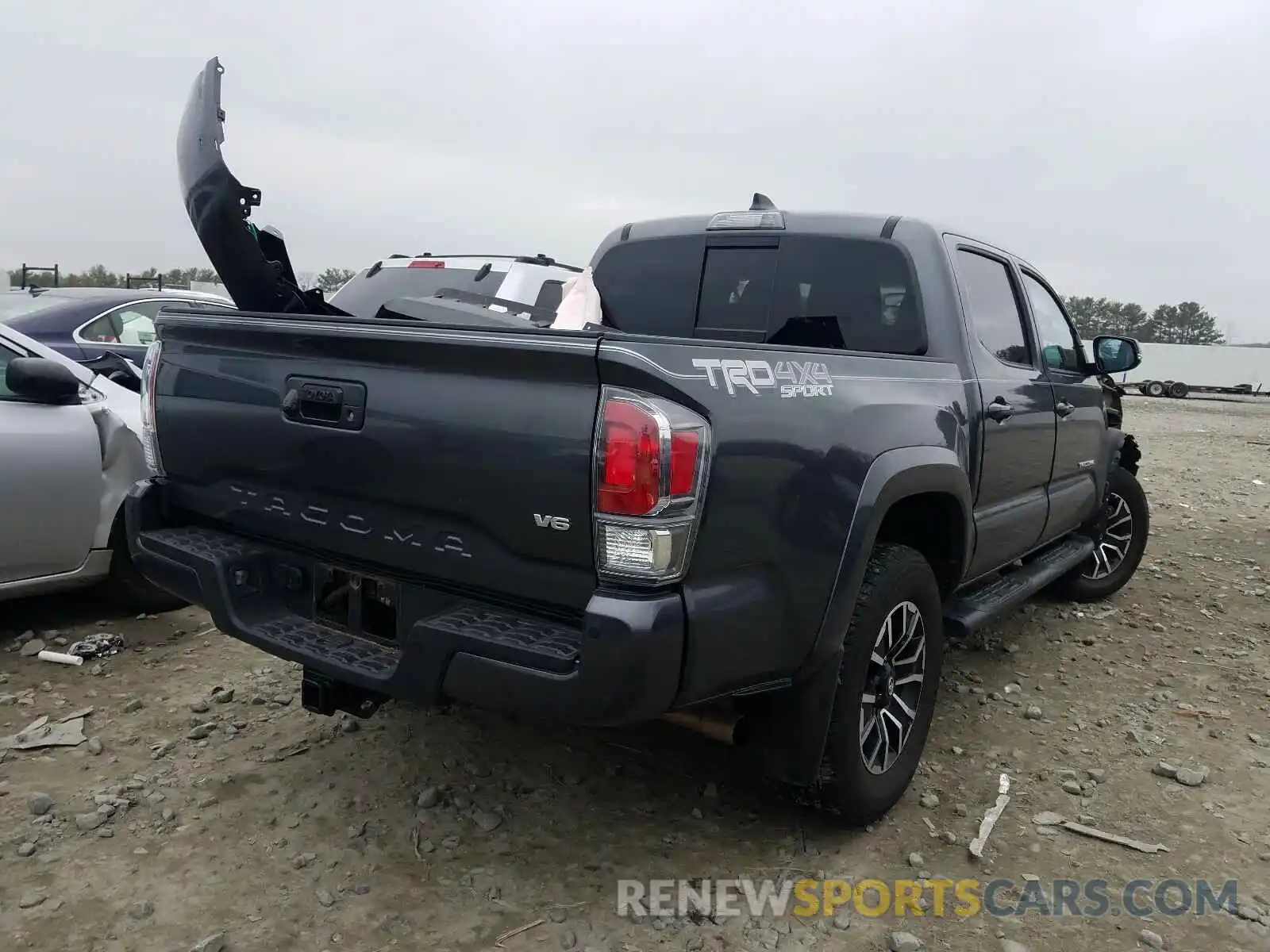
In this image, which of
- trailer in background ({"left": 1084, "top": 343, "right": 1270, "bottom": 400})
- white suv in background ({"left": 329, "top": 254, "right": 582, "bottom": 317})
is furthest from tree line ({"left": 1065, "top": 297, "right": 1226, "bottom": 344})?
white suv in background ({"left": 329, "top": 254, "right": 582, "bottom": 317})

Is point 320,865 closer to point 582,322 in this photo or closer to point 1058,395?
point 582,322

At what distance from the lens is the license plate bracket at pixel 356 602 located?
2.58 m

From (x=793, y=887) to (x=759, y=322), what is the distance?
6.99 feet

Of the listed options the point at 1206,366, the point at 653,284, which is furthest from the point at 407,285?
the point at 1206,366

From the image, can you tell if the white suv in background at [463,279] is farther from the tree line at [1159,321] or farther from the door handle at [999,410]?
the tree line at [1159,321]

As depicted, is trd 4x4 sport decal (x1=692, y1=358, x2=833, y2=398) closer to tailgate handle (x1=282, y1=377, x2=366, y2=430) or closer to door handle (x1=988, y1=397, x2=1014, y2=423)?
tailgate handle (x1=282, y1=377, x2=366, y2=430)

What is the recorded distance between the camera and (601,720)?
7.00ft

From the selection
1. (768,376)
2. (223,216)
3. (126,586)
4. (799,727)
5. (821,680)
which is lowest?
(126,586)

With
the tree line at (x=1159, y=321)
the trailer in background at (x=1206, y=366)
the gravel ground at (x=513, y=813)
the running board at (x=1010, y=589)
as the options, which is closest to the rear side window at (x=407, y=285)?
the gravel ground at (x=513, y=813)

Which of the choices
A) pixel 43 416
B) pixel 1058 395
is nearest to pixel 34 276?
pixel 43 416

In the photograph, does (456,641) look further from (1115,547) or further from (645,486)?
(1115,547)

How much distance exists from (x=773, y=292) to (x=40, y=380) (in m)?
3.13

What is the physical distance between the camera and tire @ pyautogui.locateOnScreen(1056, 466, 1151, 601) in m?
5.74

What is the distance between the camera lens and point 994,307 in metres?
3.95
